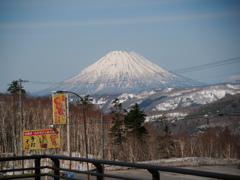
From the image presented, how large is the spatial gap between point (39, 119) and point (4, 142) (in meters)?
16.8

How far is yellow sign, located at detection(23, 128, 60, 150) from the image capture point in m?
44.6

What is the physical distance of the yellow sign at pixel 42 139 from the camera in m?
44.6

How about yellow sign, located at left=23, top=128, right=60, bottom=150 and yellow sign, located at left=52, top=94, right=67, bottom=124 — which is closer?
yellow sign, located at left=52, top=94, right=67, bottom=124

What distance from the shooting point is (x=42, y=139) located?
147ft

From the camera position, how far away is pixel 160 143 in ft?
297

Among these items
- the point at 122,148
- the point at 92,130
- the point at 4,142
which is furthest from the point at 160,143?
the point at 4,142

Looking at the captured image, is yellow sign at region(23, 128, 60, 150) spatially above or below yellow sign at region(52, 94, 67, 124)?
below

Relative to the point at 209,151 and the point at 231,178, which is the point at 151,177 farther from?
the point at 209,151

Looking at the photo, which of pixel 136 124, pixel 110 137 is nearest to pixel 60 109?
pixel 136 124

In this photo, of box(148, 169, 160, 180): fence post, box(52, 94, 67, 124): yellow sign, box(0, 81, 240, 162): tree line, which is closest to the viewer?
box(148, 169, 160, 180): fence post

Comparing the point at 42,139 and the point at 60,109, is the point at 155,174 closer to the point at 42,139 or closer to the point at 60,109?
the point at 60,109

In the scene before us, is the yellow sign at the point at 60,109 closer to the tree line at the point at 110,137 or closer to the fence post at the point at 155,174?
the tree line at the point at 110,137

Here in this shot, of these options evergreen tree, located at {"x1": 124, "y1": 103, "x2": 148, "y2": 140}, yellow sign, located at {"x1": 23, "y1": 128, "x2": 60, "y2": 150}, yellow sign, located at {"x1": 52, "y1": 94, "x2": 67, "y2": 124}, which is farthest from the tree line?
yellow sign, located at {"x1": 52, "y1": 94, "x2": 67, "y2": 124}

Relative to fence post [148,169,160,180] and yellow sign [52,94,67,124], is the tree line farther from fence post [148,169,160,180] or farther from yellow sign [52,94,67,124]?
fence post [148,169,160,180]
